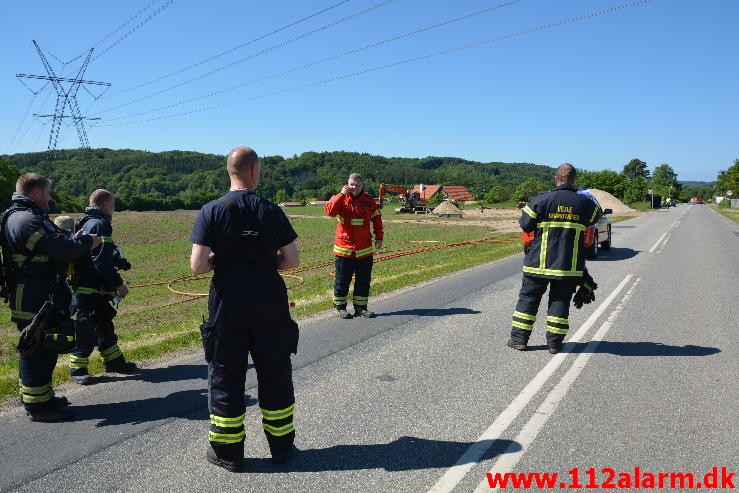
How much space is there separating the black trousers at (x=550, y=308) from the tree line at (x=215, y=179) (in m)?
63.1

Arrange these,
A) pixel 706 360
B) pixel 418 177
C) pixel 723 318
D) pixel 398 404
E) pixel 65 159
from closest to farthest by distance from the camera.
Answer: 1. pixel 398 404
2. pixel 706 360
3. pixel 723 318
4. pixel 65 159
5. pixel 418 177

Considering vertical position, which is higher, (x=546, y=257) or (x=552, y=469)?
(x=546, y=257)

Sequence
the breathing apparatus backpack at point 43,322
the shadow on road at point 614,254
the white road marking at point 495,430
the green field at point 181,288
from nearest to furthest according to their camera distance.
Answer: the white road marking at point 495,430, the breathing apparatus backpack at point 43,322, the green field at point 181,288, the shadow on road at point 614,254

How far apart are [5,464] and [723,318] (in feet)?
28.2

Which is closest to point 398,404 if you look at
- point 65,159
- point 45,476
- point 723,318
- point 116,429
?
point 116,429

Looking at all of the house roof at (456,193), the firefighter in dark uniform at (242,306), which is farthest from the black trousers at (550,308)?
the house roof at (456,193)

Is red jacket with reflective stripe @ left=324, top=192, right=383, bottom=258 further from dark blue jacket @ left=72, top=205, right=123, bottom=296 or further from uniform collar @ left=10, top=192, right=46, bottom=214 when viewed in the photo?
uniform collar @ left=10, top=192, right=46, bottom=214

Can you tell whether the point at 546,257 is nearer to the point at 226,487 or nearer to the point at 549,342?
the point at 549,342

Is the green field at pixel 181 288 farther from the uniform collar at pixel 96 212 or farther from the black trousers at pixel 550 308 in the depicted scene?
the black trousers at pixel 550 308

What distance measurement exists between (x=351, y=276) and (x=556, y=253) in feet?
10.1

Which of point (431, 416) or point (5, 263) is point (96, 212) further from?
point (431, 416)

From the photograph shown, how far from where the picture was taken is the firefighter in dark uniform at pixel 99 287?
5.11 m

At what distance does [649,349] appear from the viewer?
6.00m

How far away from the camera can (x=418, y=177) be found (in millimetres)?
185500
